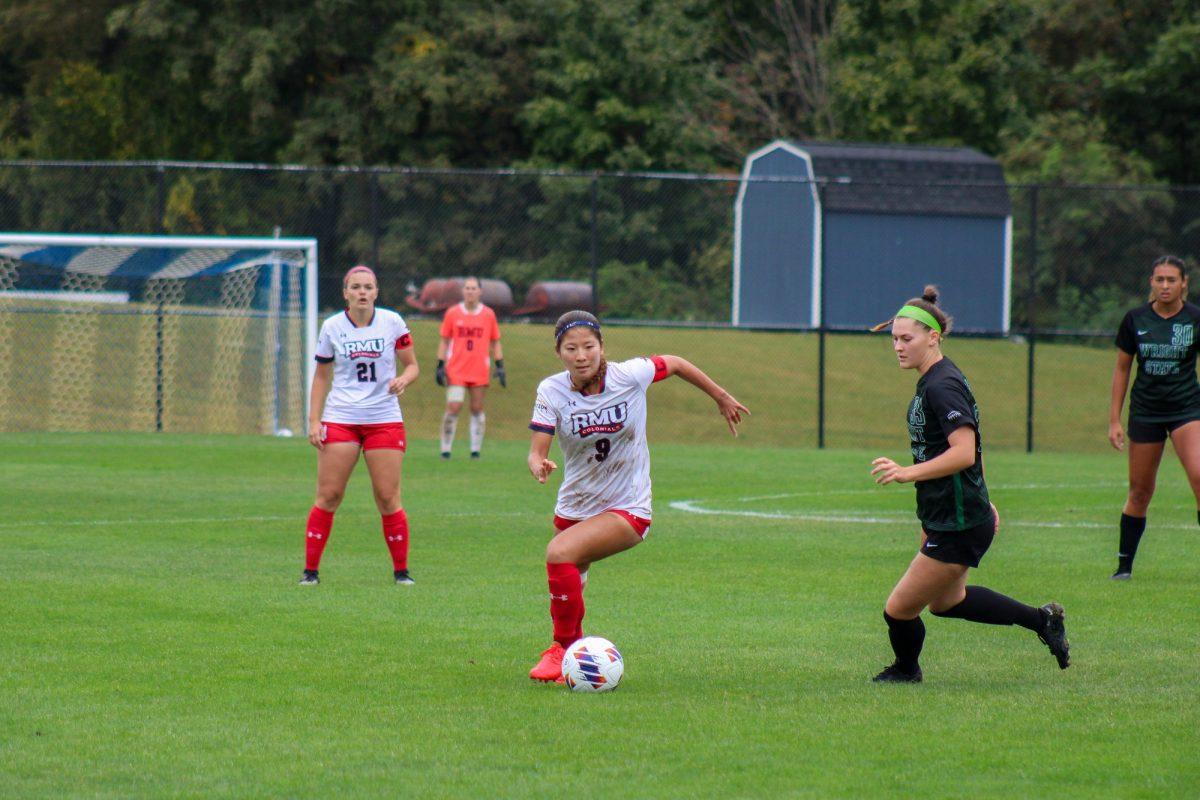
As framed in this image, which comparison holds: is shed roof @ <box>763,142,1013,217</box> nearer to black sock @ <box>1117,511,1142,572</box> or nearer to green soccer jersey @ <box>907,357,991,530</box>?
black sock @ <box>1117,511,1142,572</box>

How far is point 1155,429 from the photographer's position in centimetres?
1064

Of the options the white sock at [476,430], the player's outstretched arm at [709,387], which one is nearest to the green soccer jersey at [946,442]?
the player's outstretched arm at [709,387]

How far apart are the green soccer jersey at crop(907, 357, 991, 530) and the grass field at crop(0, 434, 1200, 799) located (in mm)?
798

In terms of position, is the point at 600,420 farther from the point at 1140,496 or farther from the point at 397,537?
the point at 1140,496

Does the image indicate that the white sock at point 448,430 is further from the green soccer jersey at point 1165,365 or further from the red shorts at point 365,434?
the green soccer jersey at point 1165,365

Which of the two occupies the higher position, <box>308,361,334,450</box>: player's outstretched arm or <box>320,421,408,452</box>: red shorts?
<box>308,361,334,450</box>: player's outstretched arm

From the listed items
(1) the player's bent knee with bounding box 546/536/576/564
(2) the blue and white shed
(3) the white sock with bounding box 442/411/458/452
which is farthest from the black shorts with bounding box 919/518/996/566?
(2) the blue and white shed

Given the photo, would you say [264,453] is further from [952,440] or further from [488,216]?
[952,440]

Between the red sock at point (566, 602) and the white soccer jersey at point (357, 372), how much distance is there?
10.9 feet

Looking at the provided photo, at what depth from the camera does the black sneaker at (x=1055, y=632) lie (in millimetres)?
7355

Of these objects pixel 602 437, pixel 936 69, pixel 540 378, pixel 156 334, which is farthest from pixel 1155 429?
pixel 936 69

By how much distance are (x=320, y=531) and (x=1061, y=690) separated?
5072mm

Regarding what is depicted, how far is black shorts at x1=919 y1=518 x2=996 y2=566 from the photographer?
6.94m

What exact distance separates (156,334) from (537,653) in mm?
18891
